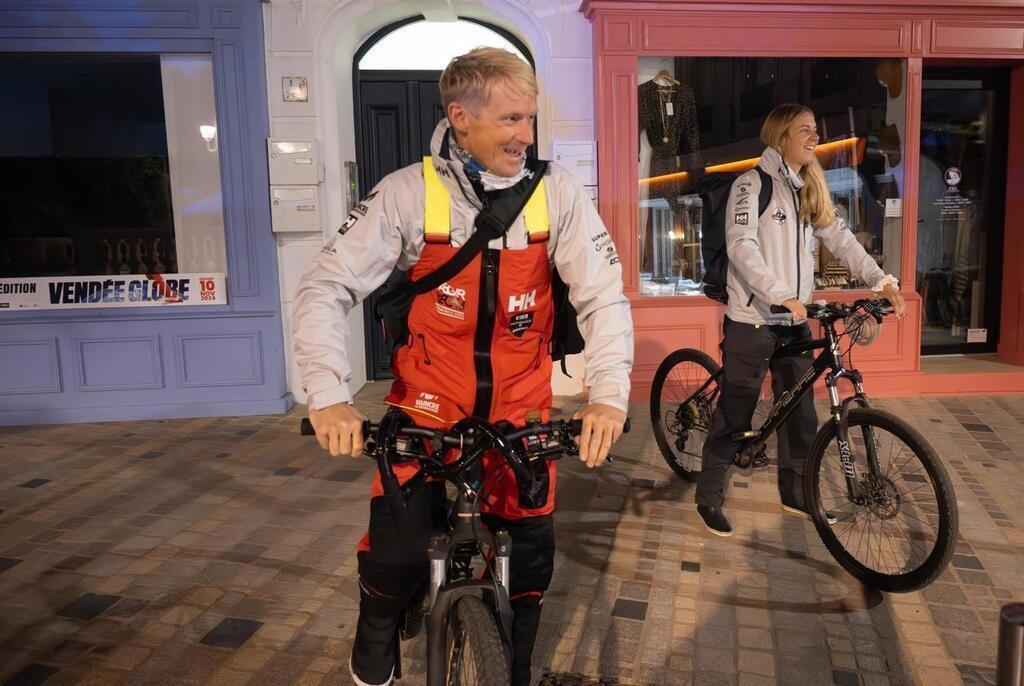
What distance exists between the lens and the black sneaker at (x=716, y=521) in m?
4.07

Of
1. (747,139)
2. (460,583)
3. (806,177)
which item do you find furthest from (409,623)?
(747,139)

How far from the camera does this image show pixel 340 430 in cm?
186

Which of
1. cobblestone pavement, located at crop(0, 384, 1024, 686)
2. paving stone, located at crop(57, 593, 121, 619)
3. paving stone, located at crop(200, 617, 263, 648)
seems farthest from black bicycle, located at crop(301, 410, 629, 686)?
paving stone, located at crop(57, 593, 121, 619)

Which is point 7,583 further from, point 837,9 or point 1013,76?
point 1013,76

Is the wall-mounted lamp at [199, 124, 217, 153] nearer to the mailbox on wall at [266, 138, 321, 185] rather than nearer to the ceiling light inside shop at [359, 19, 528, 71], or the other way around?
the mailbox on wall at [266, 138, 321, 185]

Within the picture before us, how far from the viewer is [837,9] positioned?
6.81 meters

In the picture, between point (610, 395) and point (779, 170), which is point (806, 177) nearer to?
point (779, 170)

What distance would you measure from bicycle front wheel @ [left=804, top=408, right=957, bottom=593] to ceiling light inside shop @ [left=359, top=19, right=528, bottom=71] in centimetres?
537

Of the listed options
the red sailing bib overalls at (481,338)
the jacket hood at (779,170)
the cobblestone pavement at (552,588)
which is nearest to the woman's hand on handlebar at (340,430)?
the red sailing bib overalls at (481,338)

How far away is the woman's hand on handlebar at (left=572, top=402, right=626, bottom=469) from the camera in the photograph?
1.90 metres

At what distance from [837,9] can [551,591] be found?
5786 mm

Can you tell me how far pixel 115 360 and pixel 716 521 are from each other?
17.0 ft

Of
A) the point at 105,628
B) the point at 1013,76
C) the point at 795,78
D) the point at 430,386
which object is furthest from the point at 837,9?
the point at 105,628

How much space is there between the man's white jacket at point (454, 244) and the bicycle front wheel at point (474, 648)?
616 mm
